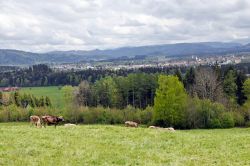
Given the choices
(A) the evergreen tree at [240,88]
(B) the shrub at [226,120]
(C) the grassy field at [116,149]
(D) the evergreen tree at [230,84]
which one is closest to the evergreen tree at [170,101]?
(B) the shrub at [226,120]

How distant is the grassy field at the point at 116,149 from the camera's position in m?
17.7

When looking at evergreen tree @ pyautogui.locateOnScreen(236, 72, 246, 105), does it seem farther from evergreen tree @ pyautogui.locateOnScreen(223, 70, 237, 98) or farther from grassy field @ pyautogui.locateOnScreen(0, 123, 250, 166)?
grassy field @ pyautogui.locateOnScreen(0, 123, 250, 166)

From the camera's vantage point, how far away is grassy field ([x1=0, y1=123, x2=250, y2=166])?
17.7 metres

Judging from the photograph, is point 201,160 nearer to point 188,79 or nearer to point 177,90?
point 177,90

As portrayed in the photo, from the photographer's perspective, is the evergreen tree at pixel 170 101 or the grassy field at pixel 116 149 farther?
the evergreen tree at pixel 170 101


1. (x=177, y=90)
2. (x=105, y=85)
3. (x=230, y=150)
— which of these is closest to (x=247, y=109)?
(x=177, y=90)

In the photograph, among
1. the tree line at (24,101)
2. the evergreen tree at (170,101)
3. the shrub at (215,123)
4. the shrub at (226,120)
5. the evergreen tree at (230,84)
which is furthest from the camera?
the tree line at (24,101)

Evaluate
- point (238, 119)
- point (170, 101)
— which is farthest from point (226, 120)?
point (170, 101)

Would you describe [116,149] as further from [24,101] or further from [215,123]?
[24,101]

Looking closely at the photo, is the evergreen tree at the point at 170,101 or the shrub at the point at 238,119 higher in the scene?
the evergreen tree at the point at 170,101

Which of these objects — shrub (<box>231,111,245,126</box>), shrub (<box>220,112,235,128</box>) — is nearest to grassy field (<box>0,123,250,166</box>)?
shrub (<box>220,112,235,128</box>)

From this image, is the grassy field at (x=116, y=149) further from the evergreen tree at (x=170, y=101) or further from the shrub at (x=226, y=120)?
the shrub at (x=226, y=120)

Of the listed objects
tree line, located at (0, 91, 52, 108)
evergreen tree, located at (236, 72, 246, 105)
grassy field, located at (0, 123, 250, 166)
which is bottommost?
tree line, located at (0, 91, 52, 108)

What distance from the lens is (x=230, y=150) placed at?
69.7ft
